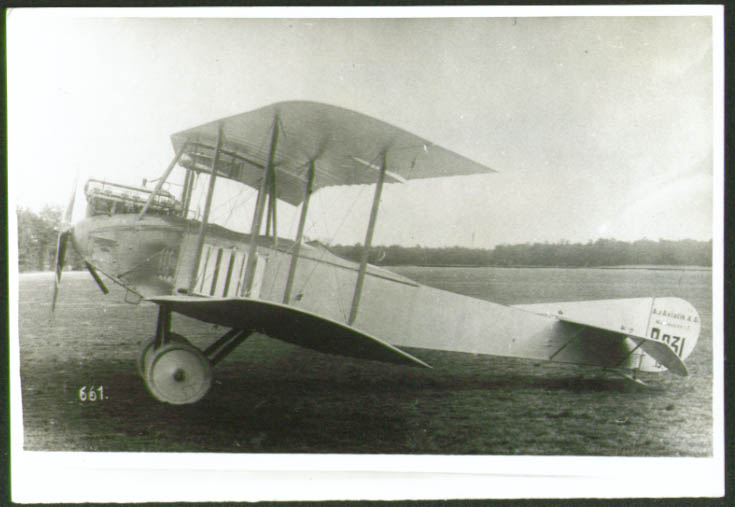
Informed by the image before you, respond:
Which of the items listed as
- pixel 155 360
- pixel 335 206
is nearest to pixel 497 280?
pixel 335 206

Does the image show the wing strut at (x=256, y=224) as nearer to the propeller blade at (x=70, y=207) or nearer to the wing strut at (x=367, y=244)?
the wing strut at (x=367, y=244)

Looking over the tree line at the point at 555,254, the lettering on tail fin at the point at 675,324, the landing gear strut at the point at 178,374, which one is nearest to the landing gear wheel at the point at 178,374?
the landing gear strut at the point at 178,374

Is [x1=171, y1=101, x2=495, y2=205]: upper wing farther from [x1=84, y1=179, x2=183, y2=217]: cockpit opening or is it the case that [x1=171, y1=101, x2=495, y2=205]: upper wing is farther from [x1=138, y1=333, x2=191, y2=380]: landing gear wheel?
[x1=138, y1=333, x2=191, y2=380]: landing gear wheel

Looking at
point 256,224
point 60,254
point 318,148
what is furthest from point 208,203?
point 60,254

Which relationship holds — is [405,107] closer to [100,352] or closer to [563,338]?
[563,338]

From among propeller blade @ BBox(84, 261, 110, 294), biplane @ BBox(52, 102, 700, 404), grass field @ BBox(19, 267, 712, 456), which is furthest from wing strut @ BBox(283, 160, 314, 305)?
propeller blade @ BBox(84, 261, 110, 294)

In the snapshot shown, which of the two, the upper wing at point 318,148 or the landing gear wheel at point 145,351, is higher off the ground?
the upper wing at point 318,148
